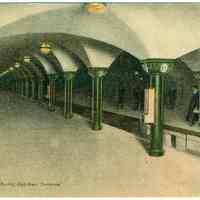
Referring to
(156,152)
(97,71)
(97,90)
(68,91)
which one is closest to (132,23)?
(156,152)

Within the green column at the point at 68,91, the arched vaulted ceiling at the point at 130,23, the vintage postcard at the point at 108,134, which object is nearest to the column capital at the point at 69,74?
the green column at the point at 68,91

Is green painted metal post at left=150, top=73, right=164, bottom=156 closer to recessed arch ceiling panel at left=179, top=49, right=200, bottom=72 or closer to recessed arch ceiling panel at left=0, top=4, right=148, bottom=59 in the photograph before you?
recessed arch ceiling panel at left=0, top=4, right=148, bottom=59

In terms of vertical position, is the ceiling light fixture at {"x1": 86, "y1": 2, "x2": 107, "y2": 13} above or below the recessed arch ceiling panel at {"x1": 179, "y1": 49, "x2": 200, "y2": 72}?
above

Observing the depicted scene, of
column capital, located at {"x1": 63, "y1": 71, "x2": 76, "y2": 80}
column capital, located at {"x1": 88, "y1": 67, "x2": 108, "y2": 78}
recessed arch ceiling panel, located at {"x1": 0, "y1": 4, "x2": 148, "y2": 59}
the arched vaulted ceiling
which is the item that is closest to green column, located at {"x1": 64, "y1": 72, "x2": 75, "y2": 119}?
column capital, located at {"x1": 63, "y1": 71, "x2": 76, "y2": 80}

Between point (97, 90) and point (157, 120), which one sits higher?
point (97, 90)

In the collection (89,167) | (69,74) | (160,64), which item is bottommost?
(89,167)

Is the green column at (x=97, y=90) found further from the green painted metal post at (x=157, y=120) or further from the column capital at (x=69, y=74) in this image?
the green painted metal post at (x=157, y=120)

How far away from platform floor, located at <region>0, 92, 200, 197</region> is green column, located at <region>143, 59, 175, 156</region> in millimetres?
378

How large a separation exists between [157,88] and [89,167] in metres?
2.58

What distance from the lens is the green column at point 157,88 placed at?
8.84 m

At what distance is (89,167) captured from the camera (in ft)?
26.4

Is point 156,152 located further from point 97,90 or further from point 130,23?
point 97,90

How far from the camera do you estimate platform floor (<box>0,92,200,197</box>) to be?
6445 millimetres

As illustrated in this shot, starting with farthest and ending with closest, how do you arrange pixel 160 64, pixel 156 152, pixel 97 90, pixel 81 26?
pixel 97 90 < pixel 81 26 < pixel 156 152 < pixel 160 64
